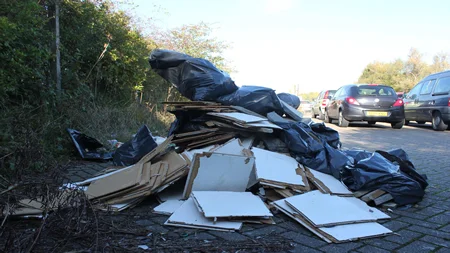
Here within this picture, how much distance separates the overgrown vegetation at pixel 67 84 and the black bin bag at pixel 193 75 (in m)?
1.77

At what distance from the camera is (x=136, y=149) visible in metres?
4.99

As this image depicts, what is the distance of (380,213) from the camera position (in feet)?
10.5

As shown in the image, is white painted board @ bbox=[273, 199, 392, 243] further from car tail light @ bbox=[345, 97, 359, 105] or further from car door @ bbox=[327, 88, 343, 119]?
car door @ bbox=[327, 88, 343, 119]

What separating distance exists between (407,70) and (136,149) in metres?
58.2

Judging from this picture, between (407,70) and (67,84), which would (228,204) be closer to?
(67,84)

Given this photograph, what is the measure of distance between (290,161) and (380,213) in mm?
1161

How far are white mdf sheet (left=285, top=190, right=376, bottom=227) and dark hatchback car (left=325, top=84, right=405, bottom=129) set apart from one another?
9.34 meters

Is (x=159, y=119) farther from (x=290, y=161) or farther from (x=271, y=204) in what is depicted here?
(x=271, y=204)

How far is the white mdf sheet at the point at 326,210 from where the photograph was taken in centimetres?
282

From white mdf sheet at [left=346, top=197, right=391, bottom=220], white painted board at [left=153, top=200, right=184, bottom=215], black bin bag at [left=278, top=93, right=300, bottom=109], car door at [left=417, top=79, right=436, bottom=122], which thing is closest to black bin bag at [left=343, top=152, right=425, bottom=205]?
white mdf sheet at [left=346, top=197, right=391, bottom=220]

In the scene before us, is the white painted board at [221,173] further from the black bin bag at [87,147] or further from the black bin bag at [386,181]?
the black bin bag at [87,147]

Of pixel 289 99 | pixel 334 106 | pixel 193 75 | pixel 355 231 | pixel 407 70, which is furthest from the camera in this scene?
pixel 407 70

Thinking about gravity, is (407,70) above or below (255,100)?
above

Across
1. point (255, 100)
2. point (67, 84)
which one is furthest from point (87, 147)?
point (255, 100)
